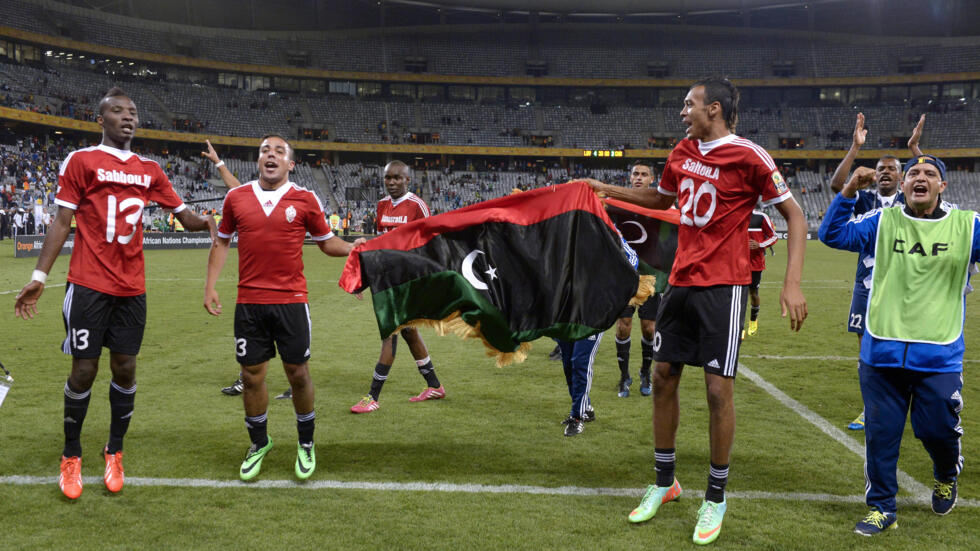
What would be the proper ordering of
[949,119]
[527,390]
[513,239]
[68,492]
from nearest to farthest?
[68,492], [513,239], [527,390], [949,119]

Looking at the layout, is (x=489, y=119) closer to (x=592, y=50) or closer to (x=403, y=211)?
(x=592, y=50)

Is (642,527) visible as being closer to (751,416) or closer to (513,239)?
(513,239)

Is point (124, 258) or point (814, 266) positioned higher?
point (124, 258)

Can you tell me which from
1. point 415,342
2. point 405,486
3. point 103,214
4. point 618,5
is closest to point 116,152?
point 103,214

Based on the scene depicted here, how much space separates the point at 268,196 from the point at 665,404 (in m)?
2.73

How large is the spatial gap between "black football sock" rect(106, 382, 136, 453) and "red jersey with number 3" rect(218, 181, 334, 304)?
0.93 meters

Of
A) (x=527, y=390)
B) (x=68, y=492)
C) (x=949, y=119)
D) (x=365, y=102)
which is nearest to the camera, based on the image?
(x=68, y=492)

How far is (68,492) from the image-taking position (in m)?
4.24

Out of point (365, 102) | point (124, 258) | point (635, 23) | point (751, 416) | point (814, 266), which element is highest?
point (635, 23)

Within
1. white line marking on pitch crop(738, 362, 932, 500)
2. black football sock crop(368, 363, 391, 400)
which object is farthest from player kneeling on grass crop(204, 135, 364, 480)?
white line marking on pitch crop(738, 362, 932, 500)

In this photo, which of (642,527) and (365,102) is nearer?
(642,527)

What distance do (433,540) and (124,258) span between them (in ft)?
8.18

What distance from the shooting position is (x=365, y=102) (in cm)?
6762

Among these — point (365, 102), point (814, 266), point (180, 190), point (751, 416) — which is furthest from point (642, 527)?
point (365, 102)
